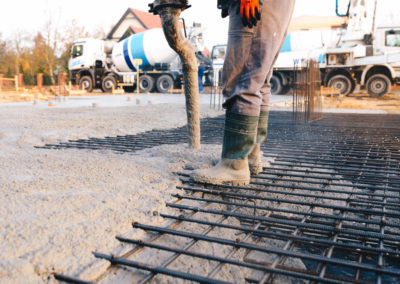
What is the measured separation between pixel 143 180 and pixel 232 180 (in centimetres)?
54

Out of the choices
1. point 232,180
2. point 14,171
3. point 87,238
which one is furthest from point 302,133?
point 87,238

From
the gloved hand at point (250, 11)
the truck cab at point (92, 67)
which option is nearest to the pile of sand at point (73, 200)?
the gloved hand at point (250, 11)

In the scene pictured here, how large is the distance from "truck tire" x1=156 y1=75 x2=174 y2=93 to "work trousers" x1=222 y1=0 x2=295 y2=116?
16.0 metres

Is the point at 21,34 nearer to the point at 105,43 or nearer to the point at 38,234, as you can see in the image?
the point at 105,43

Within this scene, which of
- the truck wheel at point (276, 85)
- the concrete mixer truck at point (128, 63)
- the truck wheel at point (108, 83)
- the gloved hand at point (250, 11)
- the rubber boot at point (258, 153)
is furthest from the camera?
the truck wheel at point (108, 83)

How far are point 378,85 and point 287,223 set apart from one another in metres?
12.8

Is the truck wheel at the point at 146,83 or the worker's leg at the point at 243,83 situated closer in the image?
the worker's leg at the point at 243,83

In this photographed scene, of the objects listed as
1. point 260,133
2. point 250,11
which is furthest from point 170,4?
point 260,133

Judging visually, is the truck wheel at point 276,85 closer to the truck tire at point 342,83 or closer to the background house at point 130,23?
the truck tire at point 342,83

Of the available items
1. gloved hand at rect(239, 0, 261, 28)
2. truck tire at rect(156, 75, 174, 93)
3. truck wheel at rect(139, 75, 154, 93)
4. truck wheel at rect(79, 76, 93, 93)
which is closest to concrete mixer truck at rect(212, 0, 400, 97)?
truck tire at rect(156, 75, 174, 93)

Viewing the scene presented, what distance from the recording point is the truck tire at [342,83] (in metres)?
13.4

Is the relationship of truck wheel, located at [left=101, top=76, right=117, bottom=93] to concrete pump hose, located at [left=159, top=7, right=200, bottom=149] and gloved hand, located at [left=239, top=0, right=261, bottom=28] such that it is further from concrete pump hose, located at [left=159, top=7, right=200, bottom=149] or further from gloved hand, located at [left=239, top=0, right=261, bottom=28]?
gloved hand, located at [left=239, top=0, right=261, bottom=28]

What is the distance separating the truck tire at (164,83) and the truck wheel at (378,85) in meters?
9.11

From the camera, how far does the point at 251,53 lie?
1978mm
